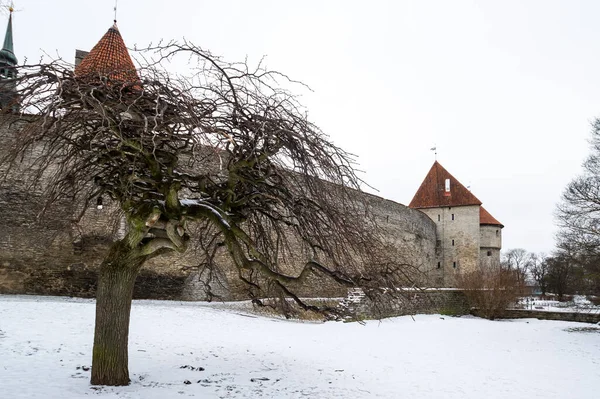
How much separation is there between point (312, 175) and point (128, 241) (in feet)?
6.48

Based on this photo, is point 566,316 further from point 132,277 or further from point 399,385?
point 132,277

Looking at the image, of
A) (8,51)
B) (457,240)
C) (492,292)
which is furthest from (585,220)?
(8,51)

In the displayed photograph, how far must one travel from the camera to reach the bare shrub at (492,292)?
19531 mm

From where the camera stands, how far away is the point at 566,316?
808 inches

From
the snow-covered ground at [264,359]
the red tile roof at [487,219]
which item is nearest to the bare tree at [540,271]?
the red tile roof at [487,219]

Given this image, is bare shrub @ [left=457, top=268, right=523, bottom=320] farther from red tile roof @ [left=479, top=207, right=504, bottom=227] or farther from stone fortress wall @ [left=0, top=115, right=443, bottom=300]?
stone fortress wall @ [left=0, top=115, right=443, bottom=300]

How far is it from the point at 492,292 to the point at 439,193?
1074 centimetres

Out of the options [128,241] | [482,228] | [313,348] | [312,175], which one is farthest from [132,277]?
[482,228]

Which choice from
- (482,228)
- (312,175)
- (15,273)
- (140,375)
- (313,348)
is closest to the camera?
(312,175)

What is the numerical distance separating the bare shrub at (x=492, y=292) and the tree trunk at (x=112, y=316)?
17871mm

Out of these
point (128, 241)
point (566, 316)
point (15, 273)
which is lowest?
point (566, 316)

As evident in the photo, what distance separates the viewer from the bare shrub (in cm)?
1953

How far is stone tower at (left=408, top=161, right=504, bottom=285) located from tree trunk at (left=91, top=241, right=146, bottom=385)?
24.9 m

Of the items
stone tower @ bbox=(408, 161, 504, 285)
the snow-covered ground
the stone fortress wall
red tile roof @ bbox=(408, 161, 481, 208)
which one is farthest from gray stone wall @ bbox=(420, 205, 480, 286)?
the stone fortress wall
